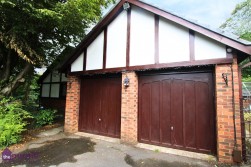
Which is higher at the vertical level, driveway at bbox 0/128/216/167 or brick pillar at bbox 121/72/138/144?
brick pillar at bbox 121/72/138/144

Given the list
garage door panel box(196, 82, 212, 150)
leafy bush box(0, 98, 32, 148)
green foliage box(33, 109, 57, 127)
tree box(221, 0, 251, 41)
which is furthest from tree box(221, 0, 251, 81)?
leafy bush box(0, 98, 32, 148)

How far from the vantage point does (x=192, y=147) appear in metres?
5.14

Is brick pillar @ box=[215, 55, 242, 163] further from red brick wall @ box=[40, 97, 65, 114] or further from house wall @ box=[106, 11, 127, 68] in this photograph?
red brick wall @ box=[40, 97, 65, 114]

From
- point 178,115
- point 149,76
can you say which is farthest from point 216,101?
point 149,76

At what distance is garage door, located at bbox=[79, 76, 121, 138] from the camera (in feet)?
22.1

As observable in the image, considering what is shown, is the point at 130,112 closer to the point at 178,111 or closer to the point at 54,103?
the point at 178,111

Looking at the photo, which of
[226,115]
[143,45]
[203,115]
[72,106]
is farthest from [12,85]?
[226,115]

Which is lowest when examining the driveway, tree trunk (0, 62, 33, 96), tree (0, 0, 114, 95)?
the driveway

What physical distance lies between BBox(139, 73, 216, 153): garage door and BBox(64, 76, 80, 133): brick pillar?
10.4ft

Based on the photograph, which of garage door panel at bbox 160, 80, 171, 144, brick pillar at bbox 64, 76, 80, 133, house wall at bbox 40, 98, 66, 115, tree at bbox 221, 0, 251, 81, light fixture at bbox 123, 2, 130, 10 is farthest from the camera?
tree at bbox 221, 0, 251, 81

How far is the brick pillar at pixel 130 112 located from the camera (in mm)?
5941

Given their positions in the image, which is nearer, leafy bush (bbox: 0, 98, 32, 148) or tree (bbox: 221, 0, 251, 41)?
leafy bush (bbox: 0, 98, 32, 148)

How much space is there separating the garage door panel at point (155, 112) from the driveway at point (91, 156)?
2.05ft

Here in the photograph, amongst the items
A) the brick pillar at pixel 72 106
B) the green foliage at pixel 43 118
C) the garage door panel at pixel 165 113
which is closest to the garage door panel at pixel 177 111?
the garage door panel at pixel 165 113
